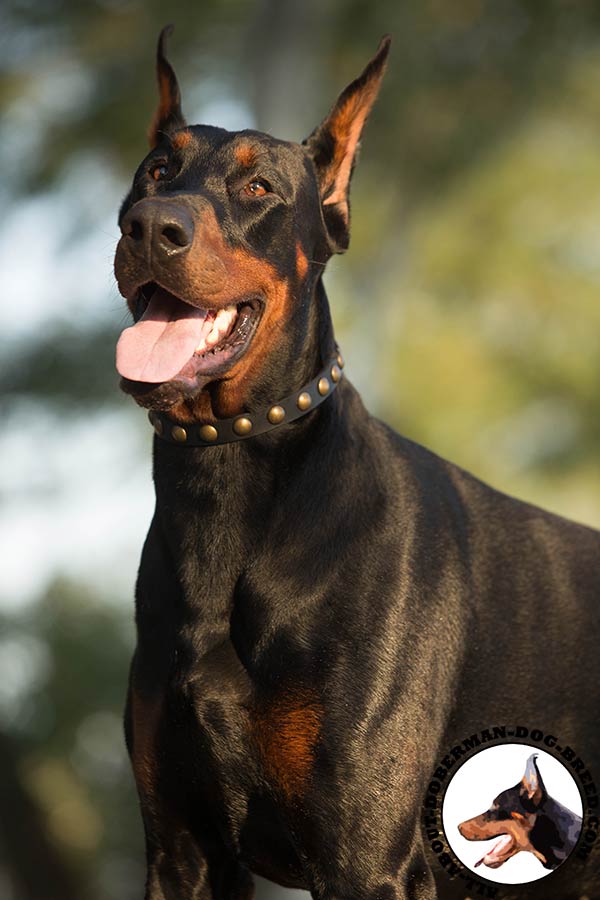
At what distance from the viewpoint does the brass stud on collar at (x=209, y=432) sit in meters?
3.41

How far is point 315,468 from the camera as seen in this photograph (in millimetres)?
3438

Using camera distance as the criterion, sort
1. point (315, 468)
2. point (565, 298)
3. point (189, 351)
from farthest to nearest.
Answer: point (565, 298), point (315, 468), point (189, 351)

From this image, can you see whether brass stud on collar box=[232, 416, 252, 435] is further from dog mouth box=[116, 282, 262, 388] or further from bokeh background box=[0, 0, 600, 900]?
bokeh background box=[0, 0, 600, 900]

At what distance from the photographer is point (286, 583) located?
10.8 ft

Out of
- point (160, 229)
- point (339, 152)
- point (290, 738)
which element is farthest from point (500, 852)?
point (339, 152)

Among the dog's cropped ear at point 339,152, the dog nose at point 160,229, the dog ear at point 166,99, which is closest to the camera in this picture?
the dog nose at point 160,229

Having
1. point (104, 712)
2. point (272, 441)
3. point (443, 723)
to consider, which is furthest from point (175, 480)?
point (104, 712)

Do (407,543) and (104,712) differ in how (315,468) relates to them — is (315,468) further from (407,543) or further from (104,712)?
(104,712)

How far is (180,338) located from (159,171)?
2.01 ft

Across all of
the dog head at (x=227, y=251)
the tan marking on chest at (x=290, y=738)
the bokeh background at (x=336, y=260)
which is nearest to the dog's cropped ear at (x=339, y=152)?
the dog head at (x=227, y=251)

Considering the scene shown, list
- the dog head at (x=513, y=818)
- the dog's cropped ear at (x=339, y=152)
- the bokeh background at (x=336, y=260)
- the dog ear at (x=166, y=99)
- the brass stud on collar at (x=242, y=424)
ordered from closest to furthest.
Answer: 1. the brass stud on collar at (x=242, y=424)
2. the dog head at (x=513, y=818)
3. the dog's cropped ear at (x=339, y=152)
4. the dog ear at (x=166, y=99)
5. the bokeh background at (x=336, y=260)

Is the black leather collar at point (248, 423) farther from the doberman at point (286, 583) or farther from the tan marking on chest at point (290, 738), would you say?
the tan marking on chest at point (290, 738)

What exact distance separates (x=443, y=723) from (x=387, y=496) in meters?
0.64

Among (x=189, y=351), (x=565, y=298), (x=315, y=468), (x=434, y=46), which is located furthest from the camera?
(x=565, y=298)
